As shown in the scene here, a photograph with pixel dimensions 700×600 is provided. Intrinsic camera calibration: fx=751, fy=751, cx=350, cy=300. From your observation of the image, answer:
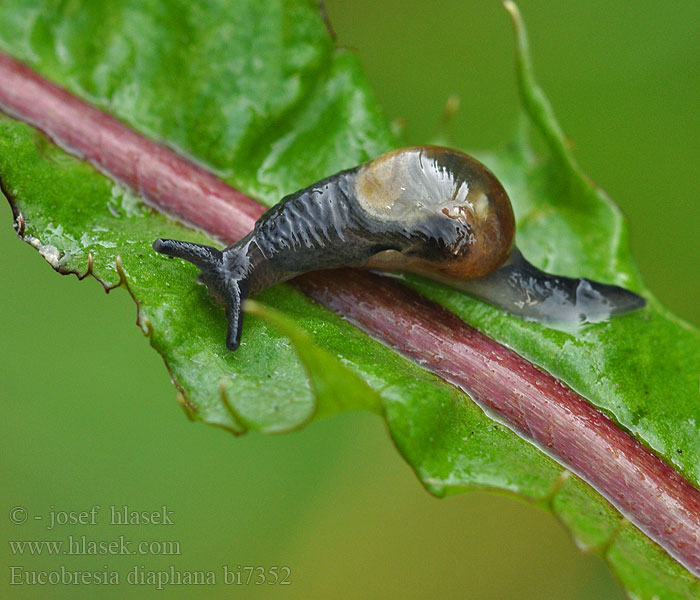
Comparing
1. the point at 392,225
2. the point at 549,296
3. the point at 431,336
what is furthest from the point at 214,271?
the point at 549,296

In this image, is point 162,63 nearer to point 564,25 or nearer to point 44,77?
point 44,77

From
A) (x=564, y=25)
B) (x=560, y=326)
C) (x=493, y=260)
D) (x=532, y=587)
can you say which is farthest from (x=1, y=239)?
(x=564, y=25)

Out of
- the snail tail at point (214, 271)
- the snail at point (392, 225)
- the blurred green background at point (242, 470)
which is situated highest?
the snail at point (392, 225)

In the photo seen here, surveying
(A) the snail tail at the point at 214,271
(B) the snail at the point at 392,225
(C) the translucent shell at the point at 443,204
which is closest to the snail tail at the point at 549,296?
(B) the snail at the point at 392,225

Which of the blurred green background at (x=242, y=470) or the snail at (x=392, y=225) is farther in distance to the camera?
the blurred green background at (x=242, y=470)

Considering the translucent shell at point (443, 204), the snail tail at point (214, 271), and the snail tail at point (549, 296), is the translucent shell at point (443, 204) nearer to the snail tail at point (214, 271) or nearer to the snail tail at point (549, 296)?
the snail tail at point (549, 296)

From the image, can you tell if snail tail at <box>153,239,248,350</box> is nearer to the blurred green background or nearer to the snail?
the snail
